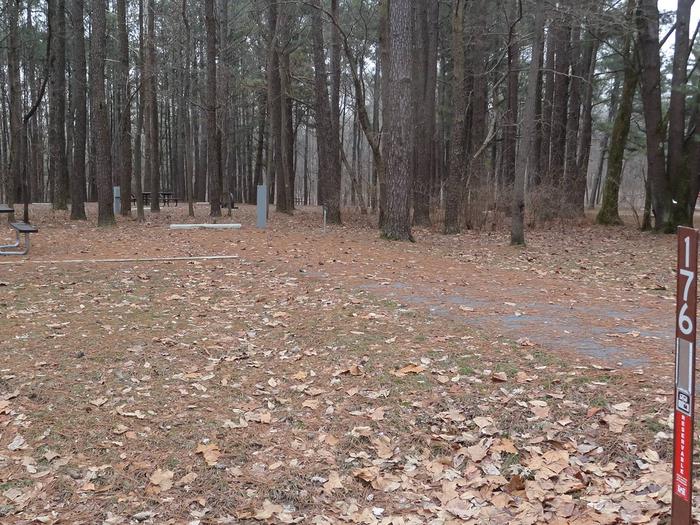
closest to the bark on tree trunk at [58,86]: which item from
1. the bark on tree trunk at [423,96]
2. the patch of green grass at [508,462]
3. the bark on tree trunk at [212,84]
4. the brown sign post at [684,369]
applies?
the bark on tree trunk at [212,84]

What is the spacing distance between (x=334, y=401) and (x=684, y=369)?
8.87 feet

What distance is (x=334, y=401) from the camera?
4.38 metres

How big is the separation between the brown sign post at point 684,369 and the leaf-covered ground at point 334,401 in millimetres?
613

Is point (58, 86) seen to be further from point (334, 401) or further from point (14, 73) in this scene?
point (334, 401)

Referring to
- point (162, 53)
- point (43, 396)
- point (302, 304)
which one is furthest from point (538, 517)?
point (162, 53)

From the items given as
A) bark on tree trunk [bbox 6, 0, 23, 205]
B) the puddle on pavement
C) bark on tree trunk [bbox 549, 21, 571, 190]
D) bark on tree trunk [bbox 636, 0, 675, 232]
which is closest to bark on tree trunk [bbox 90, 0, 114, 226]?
bark on tree trunk [bbox 6, 0, 23, 205]

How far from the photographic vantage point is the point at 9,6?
47.6 ft

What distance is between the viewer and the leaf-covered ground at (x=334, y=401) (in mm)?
3203

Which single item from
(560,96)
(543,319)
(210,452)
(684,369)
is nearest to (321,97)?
(560,96)

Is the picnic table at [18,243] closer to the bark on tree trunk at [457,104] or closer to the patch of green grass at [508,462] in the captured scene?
the patch of green grass at [508,462]

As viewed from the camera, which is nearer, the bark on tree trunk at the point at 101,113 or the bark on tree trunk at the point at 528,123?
the bark on tree trunk at the point at 528,123

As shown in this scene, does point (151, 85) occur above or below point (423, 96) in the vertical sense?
above

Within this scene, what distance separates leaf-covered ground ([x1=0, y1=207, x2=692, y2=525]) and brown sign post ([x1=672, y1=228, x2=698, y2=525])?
0.61 meters

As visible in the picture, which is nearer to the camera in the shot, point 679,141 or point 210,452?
point 210,452
